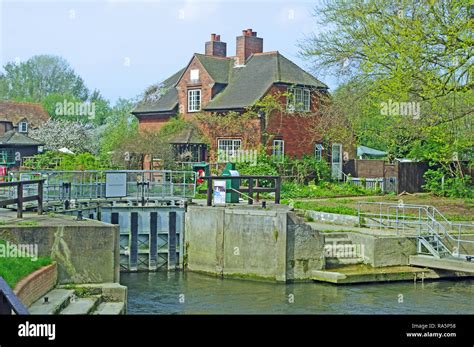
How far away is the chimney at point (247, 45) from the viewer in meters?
51.1

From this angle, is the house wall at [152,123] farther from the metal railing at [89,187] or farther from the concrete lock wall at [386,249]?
the concrete lock wall at [386,249]

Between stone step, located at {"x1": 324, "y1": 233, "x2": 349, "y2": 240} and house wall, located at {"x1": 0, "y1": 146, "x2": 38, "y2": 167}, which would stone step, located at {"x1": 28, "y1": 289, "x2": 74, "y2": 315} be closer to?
stone step, located at {"x1": 324, "y1": 233, "x2": 349, "y2": 240}

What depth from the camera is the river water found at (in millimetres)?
22656

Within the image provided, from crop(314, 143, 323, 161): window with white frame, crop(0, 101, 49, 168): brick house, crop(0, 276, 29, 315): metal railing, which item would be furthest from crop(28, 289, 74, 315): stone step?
crop(0, 101, 49, 168): brick house

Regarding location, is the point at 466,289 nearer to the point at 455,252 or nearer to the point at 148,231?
the point at 455,252

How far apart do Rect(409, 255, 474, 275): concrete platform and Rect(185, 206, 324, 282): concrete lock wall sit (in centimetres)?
340

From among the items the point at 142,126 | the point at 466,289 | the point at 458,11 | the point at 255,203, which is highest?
the point at 458,11

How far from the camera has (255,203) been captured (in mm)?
31391

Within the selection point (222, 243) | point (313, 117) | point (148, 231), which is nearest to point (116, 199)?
point (148, 231)

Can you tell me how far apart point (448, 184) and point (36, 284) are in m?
27.8

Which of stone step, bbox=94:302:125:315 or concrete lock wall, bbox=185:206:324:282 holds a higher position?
concrete lock wall, bbox=185:206:324:282

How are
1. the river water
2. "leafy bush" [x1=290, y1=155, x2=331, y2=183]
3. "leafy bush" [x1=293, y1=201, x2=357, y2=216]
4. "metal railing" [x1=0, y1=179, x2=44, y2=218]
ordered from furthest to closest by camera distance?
"leafy bush" [x1=290, y1=155, x2=331, y2=183]
"leafy bush" [x1=293, y1=201, x2=357, y2=216]
"metal railing" [x1=0, y1=179, x2=44, y2=218]
the river water

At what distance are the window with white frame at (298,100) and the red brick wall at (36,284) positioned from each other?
27.5 m
